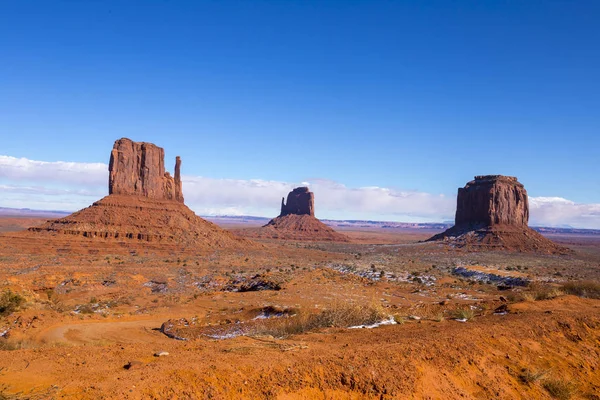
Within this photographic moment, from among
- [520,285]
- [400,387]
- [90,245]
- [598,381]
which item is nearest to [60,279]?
[90,245]

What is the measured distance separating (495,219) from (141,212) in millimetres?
73501

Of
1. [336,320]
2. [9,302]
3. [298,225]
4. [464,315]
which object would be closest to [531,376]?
[464,315]

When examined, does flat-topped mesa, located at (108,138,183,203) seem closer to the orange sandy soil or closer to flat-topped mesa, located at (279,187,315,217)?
the orange sandy soil

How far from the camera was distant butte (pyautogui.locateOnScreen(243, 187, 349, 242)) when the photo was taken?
11644cm

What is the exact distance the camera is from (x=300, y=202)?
136000 millimetres

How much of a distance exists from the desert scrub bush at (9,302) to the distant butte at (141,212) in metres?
39.5

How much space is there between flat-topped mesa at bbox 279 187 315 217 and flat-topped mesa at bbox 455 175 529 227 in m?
53.2

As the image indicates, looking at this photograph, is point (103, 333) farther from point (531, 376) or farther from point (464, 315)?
point (531, 376)

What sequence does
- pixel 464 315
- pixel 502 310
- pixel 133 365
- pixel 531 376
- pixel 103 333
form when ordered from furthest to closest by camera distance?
pixel 103 333 < pixel 502 310 < pixel 464 315 < pixel 531 376 < pixel 133 365

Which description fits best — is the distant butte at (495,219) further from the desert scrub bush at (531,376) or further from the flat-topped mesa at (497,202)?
the desert scrub bush at (531,376)

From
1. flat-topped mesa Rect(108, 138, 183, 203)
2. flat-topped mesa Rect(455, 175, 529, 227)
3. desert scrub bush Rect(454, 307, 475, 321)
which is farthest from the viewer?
flat-topped mesa Rect(455, 175, 529, 227)

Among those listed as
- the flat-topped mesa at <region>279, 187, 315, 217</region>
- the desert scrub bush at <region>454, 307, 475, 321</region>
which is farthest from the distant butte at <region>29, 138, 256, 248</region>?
the flat-topped mesa at <region>279, 187, 315, 217</region>

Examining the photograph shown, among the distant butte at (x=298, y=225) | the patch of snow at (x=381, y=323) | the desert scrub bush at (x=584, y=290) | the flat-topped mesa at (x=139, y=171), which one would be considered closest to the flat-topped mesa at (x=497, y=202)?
the distant butte at (x=298, y=225)

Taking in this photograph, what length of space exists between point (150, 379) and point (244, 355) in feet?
6.28
